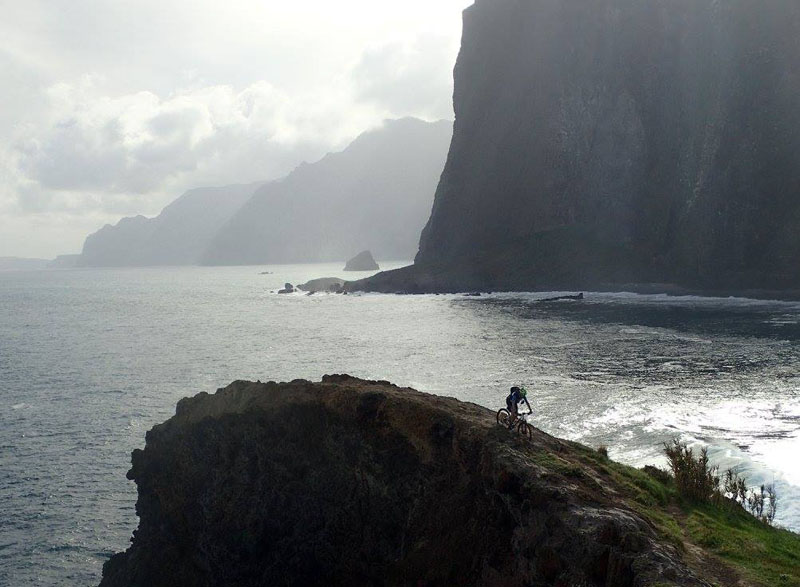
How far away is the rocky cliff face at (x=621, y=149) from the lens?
391ft

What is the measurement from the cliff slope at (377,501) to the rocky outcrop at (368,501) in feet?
0.13

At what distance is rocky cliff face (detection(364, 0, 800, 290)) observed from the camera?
119 meters

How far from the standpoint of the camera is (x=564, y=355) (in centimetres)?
6519

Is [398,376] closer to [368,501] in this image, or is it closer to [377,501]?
[368,501]

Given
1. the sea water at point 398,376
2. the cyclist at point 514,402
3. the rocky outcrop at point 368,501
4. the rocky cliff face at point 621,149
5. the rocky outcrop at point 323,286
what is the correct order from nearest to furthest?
the rocky outcrop at point 368,501
the cyclist at point 514,402
the sea water at point 398,376
the rocky cliff face at point 621,149
the rocky outcrop at point 323,286

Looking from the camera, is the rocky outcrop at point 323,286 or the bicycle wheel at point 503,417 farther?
the rocky outcrop at point 323,286

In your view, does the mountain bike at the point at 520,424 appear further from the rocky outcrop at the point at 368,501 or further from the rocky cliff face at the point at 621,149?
the rocky cliff face at the point at 621,149

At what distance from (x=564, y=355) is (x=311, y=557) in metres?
48.7

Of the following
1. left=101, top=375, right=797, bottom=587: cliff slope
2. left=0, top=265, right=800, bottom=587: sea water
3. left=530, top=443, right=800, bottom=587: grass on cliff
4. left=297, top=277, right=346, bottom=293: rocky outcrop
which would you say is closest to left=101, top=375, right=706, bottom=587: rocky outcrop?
left=101, top=375, right=797, bottom=587: cliff slope

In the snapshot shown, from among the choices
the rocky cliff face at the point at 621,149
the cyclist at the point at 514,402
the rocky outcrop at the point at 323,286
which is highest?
the rocky cliff face at the point at 621,149

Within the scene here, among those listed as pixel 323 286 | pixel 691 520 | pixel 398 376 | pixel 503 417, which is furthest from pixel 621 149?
pixel 691 520

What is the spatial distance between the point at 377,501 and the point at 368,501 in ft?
1.12

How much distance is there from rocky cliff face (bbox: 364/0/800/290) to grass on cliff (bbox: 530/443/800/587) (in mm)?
111147

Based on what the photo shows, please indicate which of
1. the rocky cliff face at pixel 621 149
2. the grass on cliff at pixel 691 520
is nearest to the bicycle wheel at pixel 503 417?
the grass on cliff at pixel 691 520
